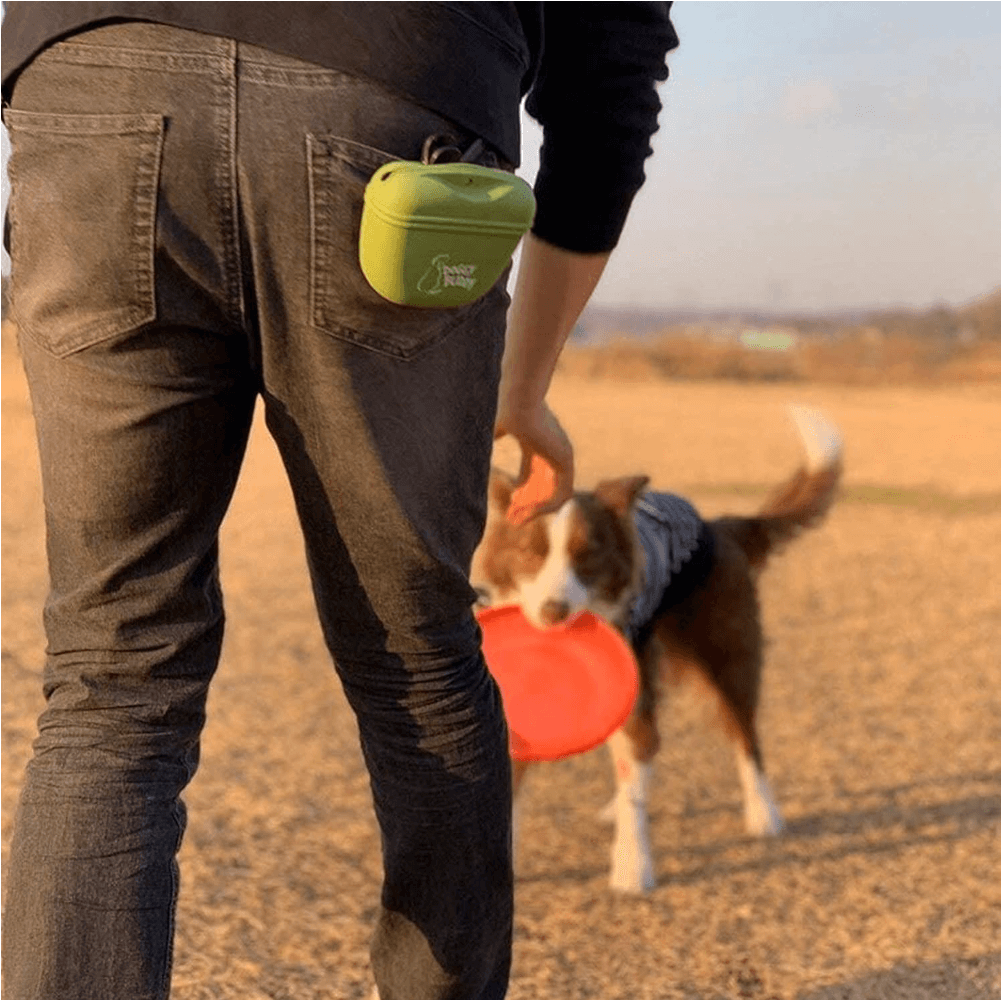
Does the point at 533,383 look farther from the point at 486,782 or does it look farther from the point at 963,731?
the point at 963,731

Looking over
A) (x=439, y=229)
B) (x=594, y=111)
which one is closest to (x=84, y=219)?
(x=439, y=229)

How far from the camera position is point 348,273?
4.44 ft

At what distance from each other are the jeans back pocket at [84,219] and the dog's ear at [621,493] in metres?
2.13

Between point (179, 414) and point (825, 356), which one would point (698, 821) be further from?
point (825, 356)

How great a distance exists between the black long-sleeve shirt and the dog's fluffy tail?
2132mm

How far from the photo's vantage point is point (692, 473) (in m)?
9.60

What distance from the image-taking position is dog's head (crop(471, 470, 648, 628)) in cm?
329

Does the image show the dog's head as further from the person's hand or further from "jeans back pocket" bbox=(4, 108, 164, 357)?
"jeans back pocket" bbox=(4, 108, 164, 357)

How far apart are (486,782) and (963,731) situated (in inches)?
118

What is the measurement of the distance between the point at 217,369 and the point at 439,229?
0.26 meters

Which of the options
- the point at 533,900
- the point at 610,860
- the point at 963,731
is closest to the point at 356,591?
the point at 533,900

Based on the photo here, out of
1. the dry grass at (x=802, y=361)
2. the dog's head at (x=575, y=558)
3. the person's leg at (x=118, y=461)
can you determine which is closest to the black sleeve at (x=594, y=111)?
the person's leg at (x=118, y=461)

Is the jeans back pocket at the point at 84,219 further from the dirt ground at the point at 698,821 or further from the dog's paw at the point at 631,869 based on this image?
the dog's paw at the point at 631,869

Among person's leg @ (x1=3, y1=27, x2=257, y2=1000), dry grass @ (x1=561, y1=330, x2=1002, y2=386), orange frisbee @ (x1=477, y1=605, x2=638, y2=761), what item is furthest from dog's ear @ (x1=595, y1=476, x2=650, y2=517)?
dry grass @ (x1=561, y1=330, x2=1002, y2=386)
